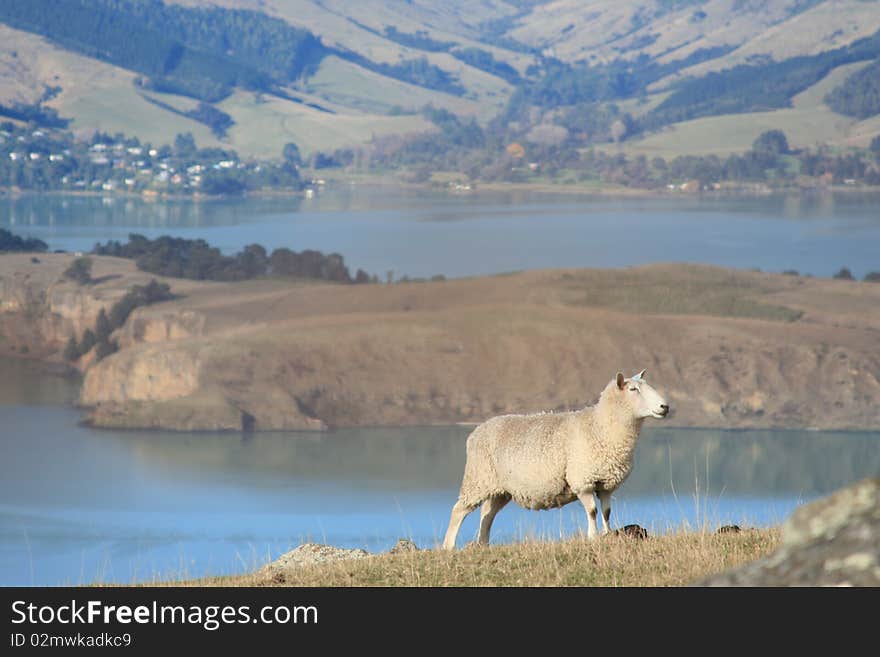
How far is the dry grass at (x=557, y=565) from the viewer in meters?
7.50

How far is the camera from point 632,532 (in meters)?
8.66

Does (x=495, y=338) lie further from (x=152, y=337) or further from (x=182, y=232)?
(x=182, y=232)

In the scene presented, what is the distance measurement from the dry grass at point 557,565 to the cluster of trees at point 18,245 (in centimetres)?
7184

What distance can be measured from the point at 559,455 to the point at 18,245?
73.8 m

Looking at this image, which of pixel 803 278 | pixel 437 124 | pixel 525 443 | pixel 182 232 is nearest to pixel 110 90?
pixel 437 124

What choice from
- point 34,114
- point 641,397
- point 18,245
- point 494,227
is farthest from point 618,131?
point 641,397

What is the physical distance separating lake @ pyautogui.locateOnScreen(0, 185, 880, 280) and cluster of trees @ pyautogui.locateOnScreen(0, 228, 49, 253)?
11.2 ft

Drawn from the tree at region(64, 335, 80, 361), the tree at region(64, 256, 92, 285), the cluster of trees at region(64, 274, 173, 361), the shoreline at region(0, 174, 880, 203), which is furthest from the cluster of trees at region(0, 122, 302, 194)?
the tree at region(64, 335, 80, 361)

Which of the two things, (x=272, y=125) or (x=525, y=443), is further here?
(x=272, y=125)

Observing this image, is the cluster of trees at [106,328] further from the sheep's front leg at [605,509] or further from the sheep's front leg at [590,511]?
the sheep's front leg at [590,511]

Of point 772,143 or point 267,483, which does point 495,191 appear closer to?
point 772,143

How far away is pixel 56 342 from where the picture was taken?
67.4 metres

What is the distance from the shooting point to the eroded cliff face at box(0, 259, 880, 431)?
171ft

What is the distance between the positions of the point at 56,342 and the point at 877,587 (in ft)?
215
